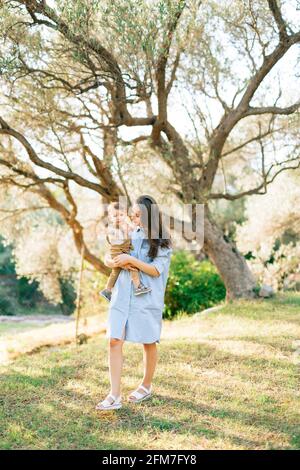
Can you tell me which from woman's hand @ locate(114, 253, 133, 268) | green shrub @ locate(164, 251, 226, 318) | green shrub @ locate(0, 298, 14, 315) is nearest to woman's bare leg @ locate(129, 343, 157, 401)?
woman's hand @ locate(114, 253, 133, 268)

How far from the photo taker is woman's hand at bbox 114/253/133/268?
16.5ft

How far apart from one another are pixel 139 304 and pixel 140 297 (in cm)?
7

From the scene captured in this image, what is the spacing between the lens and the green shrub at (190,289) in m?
13.8

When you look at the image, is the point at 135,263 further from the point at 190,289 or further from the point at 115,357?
the point at 190,289

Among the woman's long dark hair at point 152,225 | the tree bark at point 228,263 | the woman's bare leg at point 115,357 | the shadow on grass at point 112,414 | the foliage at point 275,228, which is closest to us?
the shadow on grass at point 112,414

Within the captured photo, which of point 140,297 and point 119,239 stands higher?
point 119,239

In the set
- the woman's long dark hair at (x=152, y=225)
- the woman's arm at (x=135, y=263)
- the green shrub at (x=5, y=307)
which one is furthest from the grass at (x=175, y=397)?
the green shrub at (x=5, y=307)

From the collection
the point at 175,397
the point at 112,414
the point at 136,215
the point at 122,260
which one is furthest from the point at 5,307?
the point at 122,260

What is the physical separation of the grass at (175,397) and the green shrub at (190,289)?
4.82 meters

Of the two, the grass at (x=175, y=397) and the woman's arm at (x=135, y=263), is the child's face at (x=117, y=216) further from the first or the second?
the grass at (x=175, y=397)

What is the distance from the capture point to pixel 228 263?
11188mm

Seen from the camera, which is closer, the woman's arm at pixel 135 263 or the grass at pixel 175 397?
the grass at pixel 175 397

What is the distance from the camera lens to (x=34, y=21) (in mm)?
8547

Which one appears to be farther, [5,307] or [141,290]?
[5,307]
